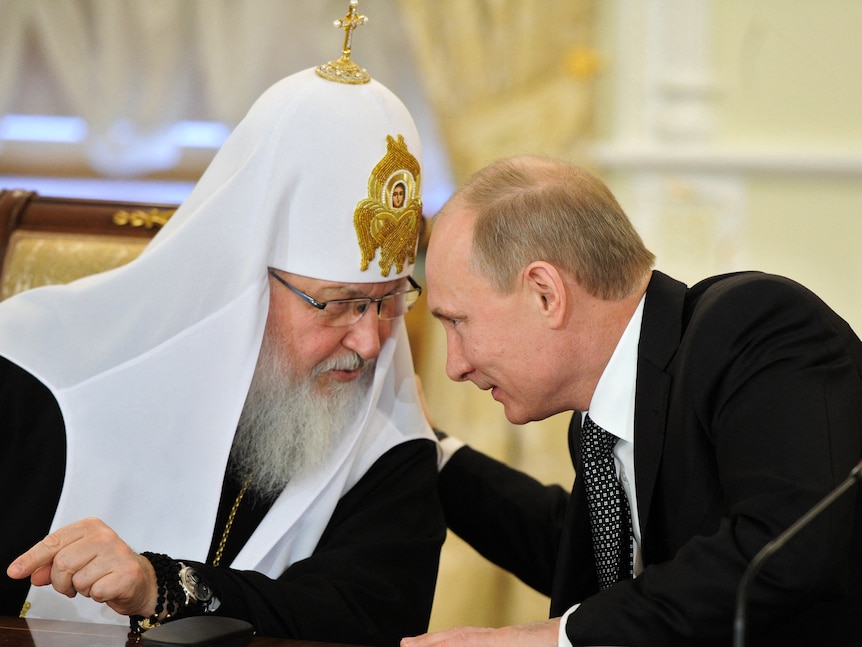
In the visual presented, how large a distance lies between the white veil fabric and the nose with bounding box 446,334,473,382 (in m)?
0.48

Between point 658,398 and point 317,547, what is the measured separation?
39.6 inches

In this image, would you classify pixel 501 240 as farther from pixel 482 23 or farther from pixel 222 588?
pixel 482 23

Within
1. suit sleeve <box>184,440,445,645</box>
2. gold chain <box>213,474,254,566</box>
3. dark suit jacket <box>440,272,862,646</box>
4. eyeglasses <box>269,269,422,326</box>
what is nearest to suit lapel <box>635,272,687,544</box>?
dark suit jacket <box>440,272,862,646</box>

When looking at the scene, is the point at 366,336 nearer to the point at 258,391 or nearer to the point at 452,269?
the point at 258,391

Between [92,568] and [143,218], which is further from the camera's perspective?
[143,218]

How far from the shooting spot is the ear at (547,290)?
2172 mm

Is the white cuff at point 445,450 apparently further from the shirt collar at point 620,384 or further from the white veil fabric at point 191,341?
the shirt collar at point 620,384

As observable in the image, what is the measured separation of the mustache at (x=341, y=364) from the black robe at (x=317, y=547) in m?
0.27

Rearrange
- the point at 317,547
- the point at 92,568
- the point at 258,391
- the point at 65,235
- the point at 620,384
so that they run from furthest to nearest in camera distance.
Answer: the point at 65,235
the point at 258,391
the point at 317,547
the point at 620,384
the point at 92,568

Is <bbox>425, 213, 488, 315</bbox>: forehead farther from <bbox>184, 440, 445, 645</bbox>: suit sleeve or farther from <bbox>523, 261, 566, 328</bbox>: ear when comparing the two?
<bbox>184, 440, 445, 645</bbox>: suit sleeve

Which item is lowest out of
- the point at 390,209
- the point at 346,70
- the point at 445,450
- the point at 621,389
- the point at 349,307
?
Answer: the point at 445,450

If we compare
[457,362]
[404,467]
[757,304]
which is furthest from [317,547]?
[757,304]

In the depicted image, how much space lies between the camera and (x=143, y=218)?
3.38 m

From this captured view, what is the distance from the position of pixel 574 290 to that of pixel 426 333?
2425 mm
